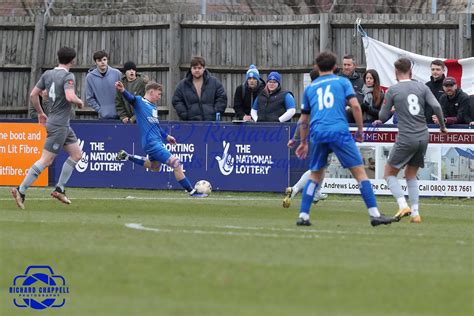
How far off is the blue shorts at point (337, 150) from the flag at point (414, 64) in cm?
968

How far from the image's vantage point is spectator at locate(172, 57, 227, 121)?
69.9 ft

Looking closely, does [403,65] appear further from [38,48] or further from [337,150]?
[38,48]

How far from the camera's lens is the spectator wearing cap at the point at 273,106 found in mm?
20703

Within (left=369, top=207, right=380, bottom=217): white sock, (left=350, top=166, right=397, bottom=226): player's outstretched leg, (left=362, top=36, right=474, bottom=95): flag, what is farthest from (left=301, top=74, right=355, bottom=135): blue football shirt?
(left=362, top=36, right=474, bottom=95): flag

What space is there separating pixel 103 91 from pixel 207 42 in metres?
4.85

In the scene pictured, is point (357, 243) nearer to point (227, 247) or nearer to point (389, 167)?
point (227, 247)

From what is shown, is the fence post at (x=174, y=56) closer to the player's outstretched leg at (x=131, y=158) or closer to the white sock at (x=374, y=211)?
the player's outstretched leg at (x=131, y=158)

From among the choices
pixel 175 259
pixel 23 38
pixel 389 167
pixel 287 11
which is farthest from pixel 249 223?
pixel 287 11

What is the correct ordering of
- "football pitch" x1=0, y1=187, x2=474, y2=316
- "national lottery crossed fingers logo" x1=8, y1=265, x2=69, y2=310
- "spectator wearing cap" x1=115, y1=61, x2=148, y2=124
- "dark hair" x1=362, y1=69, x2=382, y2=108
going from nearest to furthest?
"football pitch" x1=0, y1=187, x2=474, y2=316 → "national lottery crossed fingers logo" x1=8, y1=265, x2=69, y2=310 → "dark hair" x1=362, y1=69, x2=382, y2=108 → "spectator wearing cap" x1=115, y1=61, x2=148, y2=124

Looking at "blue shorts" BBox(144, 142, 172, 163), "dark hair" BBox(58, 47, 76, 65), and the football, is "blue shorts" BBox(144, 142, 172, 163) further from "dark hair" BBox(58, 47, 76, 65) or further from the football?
"dark hair" BBox(58, 47, 76, 65)

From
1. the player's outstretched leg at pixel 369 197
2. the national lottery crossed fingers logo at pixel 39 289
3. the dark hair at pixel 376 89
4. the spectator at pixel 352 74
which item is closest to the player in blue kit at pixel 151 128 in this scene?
the spectator at pixel 352 74

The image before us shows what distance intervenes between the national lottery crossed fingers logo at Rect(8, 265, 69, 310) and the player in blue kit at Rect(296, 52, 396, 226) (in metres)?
4.82

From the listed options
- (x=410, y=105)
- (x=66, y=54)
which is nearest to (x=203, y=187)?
(x=66, y=54)

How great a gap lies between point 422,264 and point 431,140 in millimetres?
10496
